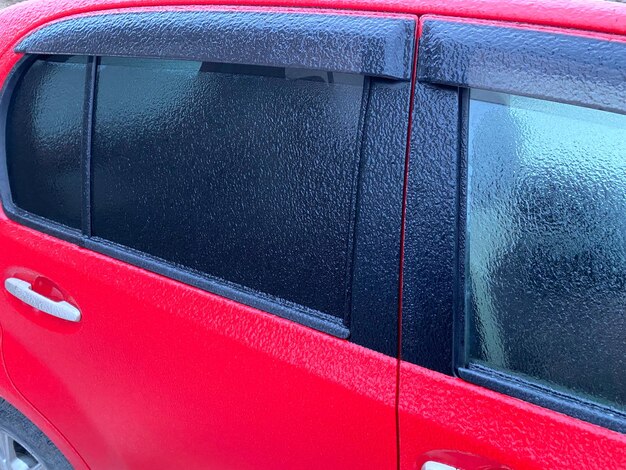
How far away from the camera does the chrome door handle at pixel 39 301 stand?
1.52 metres

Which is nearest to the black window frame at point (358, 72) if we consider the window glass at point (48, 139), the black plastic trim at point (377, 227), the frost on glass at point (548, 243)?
the black plastic trim at point (377, 227)

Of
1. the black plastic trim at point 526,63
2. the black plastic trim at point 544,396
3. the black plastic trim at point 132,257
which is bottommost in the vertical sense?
the black plastic trim at point 544,396

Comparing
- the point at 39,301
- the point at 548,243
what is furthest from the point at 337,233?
the point at 39,301

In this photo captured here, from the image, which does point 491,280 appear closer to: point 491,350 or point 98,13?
point 491,350

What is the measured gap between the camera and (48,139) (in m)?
1.59

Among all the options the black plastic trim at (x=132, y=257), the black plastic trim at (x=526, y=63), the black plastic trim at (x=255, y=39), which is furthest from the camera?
the black plastic trim at (x=132, y=257)

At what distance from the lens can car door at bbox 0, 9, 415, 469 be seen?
113 centimetres

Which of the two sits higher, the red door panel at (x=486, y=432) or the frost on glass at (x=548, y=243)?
the frost on glass at (x=548, y=243)

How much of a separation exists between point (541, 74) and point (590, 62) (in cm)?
7

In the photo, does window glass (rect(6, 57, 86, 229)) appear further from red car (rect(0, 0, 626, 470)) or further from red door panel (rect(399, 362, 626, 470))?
red door panel (rect(399, 362, 626, 470))

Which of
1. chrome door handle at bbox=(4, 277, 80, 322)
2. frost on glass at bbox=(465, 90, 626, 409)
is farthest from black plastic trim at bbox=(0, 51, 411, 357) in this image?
chrome door handle at bbox=(4, 277, 80, 322)

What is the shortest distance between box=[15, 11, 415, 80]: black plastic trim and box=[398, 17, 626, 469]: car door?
6 centimetres

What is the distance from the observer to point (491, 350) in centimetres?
109

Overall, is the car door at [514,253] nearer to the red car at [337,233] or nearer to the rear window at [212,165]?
the red car at [337,233]
